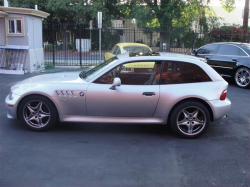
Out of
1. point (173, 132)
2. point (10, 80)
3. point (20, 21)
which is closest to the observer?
point (173, 132)

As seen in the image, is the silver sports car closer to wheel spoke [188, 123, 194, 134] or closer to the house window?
wheel spoke [188, 123, 194, 134]

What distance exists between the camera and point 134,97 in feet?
16.7

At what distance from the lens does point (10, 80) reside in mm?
10875

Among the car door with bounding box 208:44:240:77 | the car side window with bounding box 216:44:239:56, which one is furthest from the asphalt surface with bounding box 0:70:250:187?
the car side window with bounding box 216:44:239:56

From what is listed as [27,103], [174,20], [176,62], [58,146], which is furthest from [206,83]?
[174,20]

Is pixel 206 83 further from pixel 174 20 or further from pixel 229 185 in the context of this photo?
pixel 174 20

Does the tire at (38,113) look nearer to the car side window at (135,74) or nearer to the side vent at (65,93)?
the side vent at (65,93)

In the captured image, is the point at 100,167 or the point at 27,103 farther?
the point at 27,103

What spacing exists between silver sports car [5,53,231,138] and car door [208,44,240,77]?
5.52 m

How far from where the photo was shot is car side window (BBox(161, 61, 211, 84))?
5281mm

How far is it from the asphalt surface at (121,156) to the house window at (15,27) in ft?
24.8

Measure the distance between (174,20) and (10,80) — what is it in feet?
50.7

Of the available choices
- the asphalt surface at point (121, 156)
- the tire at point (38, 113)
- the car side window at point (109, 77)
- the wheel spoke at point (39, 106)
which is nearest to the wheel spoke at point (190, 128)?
the asphalt surface at point (121, 156)

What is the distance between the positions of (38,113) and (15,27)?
8.63 m
